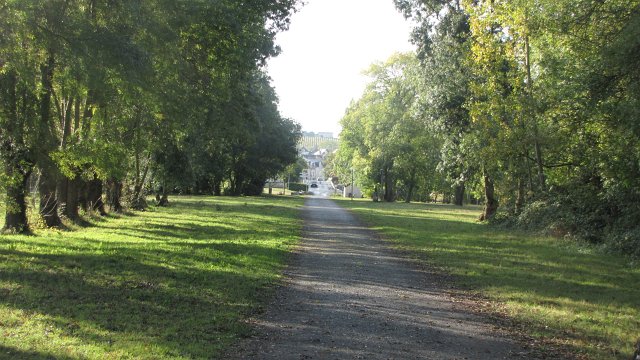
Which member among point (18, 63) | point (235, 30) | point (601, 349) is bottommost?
point (601, 349)

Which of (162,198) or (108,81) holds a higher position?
(108,81)

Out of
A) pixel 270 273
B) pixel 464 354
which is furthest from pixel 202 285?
pixel 464 354

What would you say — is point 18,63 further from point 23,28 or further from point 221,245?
point 221,245

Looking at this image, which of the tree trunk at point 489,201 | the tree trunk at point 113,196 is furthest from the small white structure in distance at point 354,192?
the tree trunk at point 113,196

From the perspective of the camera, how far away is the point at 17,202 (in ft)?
51.9

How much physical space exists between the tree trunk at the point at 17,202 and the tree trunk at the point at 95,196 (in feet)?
23.0

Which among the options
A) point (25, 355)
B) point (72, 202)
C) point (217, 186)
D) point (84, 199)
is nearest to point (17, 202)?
point (72, 202)

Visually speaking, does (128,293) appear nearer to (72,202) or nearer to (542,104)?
(72,202)

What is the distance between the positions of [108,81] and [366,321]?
7.99m

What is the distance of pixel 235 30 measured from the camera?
14.7 metres

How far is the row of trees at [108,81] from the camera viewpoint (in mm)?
11141

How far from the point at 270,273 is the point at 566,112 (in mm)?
10217

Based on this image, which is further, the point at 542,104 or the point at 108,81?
the point at 542,104

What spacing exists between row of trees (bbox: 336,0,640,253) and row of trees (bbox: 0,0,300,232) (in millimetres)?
8484
